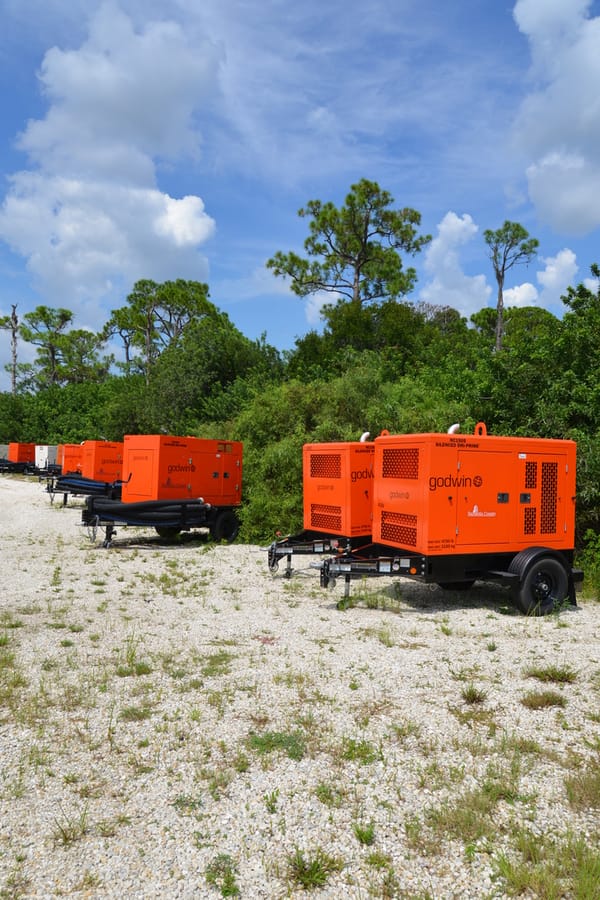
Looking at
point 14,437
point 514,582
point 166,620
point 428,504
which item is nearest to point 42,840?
point 166,620

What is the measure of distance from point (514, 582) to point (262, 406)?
10579mm

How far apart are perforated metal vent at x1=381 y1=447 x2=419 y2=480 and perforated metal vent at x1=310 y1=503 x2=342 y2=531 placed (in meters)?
1.39

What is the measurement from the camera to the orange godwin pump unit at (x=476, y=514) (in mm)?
8312

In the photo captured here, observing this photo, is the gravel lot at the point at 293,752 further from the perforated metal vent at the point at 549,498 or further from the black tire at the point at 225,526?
the black tire at the point at 225,526

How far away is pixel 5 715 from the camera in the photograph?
4934 millimetres

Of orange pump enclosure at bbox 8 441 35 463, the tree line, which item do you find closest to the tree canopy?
the tree line

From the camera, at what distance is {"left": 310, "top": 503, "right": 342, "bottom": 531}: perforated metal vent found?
33.6ft

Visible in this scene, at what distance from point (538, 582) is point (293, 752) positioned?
5391 mm

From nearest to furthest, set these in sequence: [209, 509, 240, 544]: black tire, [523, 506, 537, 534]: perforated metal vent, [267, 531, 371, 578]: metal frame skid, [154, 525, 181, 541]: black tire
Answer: [523, 506, 537, 534]: perforated metal vent → [267, 531, 371, 578]: metal frame skid → [209, 509, 240, 544]: black tire → [154, 525, 181, 541]: black tire

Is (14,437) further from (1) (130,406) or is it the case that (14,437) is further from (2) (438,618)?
(2) (438,618)

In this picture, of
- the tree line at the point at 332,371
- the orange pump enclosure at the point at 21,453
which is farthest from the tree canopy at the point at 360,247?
the orange pump enclosure at the point at 21,453

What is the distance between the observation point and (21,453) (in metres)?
→ 43.6

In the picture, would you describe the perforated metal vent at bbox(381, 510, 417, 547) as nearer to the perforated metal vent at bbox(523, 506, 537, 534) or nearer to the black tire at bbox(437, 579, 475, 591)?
the perforated metal vent at bbox(523, 506, 537, 534)

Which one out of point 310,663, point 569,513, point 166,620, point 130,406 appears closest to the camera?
point 310,663
